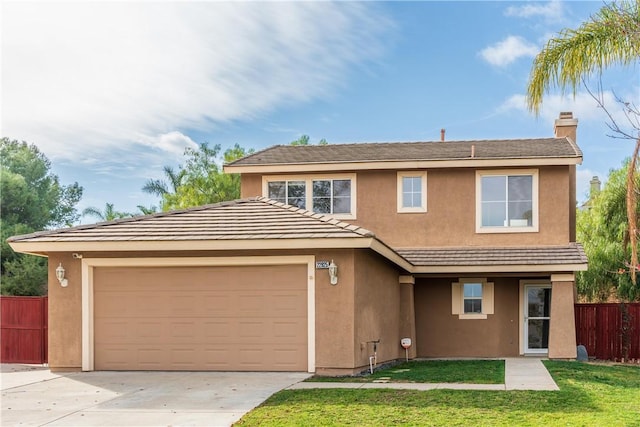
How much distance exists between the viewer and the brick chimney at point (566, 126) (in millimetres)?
22828

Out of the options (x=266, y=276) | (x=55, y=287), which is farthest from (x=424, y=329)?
(x=55, y=287)

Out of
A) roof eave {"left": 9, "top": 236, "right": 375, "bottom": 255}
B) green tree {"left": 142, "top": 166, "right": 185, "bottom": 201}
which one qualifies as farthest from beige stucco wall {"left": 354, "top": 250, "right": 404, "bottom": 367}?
green tree {"left": 142, "top": 166, "right": 185, "bottom": 201}

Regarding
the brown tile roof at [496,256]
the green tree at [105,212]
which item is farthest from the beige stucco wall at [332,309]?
the green tree at [105,212]

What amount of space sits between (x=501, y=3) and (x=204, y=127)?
25093 millimetres

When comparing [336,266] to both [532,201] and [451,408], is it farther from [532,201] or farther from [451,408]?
[532,201]

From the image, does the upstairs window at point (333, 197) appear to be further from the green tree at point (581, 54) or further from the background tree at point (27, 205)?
the background tree at point (27, 205)

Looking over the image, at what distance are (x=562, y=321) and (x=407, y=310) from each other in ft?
13.0

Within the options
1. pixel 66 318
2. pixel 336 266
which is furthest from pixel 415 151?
pixel 66 318

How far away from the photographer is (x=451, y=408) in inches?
395

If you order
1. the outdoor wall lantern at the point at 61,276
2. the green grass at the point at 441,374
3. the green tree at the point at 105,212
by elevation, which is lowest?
the green grass at the point at 441,374

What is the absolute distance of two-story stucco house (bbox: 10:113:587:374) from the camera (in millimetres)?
14070

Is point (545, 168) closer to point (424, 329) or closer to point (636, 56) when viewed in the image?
point (424, 329)

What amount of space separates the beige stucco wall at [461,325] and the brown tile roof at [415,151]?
355 centimetres

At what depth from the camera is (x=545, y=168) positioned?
19922 millimetres
